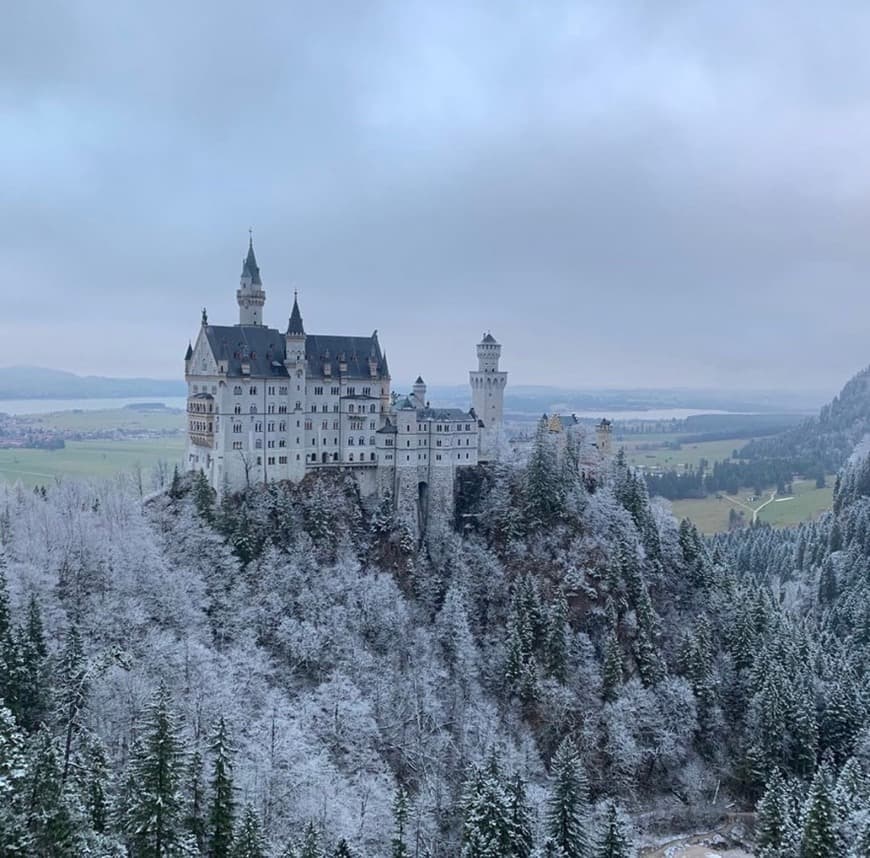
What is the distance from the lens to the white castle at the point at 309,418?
95.2 metres

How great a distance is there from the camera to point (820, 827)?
6175cm

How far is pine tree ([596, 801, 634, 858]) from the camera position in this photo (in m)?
58.0

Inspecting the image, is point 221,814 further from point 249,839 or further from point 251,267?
point 251,267

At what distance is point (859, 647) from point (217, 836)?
99.8 meters

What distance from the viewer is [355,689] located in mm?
80750

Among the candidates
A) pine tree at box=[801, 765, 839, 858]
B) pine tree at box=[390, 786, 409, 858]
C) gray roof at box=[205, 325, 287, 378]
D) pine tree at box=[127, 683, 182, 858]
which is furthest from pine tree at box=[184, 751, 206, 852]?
gray roof at box=[205, 325, 287, 378]

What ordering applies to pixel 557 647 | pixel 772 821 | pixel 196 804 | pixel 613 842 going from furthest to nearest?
1. pixel 557 647
2. pixel 772 821
3. pixel 613 842
4. pixel 196 804

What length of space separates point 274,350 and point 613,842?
65062 millimetres

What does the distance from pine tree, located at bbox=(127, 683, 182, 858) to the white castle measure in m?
45.8

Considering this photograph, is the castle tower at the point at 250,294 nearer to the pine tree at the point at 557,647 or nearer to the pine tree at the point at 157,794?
the pine tree at the point at 557,647

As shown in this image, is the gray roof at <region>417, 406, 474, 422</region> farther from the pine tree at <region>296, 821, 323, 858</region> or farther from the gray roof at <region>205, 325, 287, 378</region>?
the pine tree at <region>296, 821, 323, 858</region>

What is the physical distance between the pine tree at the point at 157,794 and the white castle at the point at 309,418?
150ft

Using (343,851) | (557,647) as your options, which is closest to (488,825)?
(343,851)

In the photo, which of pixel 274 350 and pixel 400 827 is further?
pixel 274 350
